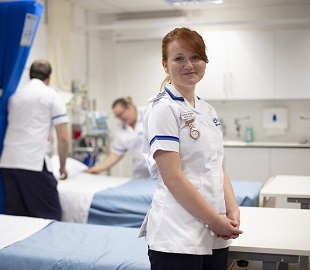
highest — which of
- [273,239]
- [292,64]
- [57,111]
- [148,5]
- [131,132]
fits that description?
[148,5]

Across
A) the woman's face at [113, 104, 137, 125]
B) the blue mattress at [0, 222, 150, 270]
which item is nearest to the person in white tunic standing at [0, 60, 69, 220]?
the blue mattress at [0, 222, 150, 270]

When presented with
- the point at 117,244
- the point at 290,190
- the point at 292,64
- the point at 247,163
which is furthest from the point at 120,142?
the point at 117,244

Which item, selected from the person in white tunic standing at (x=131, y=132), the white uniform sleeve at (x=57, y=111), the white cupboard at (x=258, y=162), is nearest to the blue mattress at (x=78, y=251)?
the white uniform sleeve at (x=57, y=111)

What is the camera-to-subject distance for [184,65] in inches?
58.0

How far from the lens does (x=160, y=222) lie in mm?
1454

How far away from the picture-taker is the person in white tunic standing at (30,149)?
10.7 feet

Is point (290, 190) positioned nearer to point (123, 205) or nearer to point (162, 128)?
point (123, 205)

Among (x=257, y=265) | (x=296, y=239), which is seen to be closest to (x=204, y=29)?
(x=257, y=265)

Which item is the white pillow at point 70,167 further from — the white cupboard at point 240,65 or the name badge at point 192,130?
the name badge at point 192,130

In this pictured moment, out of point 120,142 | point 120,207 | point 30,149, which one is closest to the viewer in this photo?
point 30,149

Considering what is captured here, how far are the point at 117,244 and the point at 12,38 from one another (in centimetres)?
174

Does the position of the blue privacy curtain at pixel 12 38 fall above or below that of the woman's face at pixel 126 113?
above

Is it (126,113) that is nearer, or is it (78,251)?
(78,251)

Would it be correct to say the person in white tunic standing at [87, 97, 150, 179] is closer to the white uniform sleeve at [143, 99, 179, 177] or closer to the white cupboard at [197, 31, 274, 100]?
the white cupboard at [197, 31, 274, 100]
